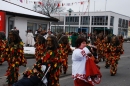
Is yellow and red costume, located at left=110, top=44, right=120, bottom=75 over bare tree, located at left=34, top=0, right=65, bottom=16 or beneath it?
beneath

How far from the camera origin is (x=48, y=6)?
66375 millimetres

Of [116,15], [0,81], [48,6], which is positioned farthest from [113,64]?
[116,15]

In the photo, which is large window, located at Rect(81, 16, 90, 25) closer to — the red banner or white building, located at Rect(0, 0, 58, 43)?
white building, located at Rect(0, 0, 58, 43)

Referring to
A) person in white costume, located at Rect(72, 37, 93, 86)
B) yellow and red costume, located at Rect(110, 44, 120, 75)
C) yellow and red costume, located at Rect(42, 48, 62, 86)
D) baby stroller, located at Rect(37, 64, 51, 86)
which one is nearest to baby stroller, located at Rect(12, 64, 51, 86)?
baby stroller, located at Rect(37, 64, 51, 86)

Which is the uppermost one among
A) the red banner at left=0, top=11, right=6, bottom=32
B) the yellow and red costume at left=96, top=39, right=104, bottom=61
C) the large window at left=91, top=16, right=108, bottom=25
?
the large window at left=91, top=16, right=108, bottom=25

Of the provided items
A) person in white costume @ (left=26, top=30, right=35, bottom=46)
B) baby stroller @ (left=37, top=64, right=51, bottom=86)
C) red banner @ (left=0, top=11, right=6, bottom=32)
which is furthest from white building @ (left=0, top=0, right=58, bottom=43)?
baby stroller @ (left=37, top=64, right=51, bottom=86)

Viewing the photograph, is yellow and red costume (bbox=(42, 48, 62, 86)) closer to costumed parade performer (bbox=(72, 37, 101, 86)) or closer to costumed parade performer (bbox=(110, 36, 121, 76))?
costumed parade performer (bbox=(72, 37, 101, 86))

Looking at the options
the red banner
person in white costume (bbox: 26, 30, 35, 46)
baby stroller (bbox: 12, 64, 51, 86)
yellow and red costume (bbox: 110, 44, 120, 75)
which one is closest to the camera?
baby stroller (bbox: 12, 64, 51, 86)

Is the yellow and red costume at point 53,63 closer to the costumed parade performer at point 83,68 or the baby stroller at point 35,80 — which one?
the baby stroller at point 35,80

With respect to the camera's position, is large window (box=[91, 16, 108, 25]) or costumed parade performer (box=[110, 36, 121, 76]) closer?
costumed parade performer (box=[110, 36, 121, 76])

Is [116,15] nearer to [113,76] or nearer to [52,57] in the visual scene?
[113,76]

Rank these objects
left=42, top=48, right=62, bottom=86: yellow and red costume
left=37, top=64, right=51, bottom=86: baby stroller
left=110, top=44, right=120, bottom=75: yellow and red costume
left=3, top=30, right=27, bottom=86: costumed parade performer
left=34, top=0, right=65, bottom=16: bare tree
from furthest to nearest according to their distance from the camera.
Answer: left=34, top=0, right=65, bottom=16: bare tree
left=110, top=44, right=120, bottom=75: yellow and red costume
left=3, top=30, right=27, bottom=86: costumed parade performer
left=42, top=48, right=62, bottom=86: yellow and red costume
left=37, top=64, right=51, bottom=86: baby stroller

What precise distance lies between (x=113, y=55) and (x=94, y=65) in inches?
236

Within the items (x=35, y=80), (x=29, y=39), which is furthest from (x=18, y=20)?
(x=35, y=80)
